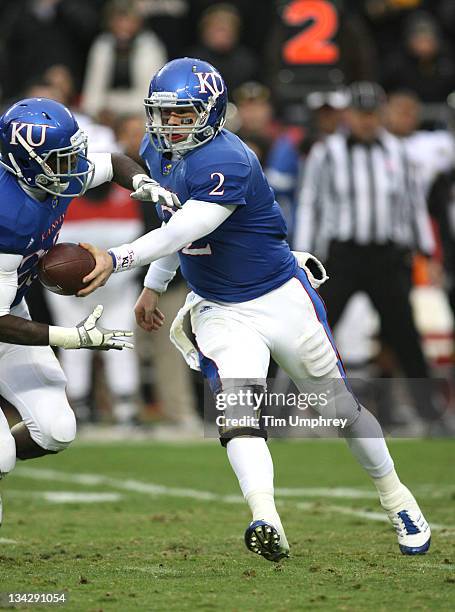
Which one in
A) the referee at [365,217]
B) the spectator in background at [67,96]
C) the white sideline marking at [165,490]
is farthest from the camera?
the spectator in background at [67,96]

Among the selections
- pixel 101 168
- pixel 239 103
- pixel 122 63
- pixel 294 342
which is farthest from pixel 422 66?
pixel 294 342

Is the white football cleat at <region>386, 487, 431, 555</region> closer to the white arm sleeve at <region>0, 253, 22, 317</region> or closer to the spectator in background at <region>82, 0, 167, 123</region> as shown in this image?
the white arm sleeve at <region>0, 253, 22, 317</region>

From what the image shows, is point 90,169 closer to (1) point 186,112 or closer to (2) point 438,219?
(1) point 186,112

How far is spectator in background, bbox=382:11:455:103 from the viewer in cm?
968

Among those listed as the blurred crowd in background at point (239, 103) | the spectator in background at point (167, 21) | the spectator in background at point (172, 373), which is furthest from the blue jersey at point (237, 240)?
the spectator in background at point (167, 21)

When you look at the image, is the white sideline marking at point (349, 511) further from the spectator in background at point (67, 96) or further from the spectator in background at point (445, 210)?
the spectator in background at point (445, 210)

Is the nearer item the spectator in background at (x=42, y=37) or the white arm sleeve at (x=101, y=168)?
the white arm sleeve at (x=101, y=168)

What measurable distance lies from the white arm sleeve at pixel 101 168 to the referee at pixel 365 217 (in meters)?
2.93

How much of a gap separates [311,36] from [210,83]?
13.8ft

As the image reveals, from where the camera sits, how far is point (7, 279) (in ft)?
13.2

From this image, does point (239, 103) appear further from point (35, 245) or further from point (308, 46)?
point (35, 245)

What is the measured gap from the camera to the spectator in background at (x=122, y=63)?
892 centimetres

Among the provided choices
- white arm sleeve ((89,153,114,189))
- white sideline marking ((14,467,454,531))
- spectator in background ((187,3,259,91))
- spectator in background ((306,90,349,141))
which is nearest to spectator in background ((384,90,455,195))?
spectator in background ((306,90,349,141))

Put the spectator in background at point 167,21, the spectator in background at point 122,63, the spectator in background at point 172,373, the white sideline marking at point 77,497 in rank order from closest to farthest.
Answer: the white sideline marking at point 77,497 < the spectator in background at point 172,373 < the spectator in background at point 122,63 < the spectator in background at point 167,21
